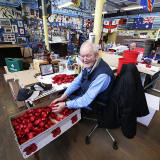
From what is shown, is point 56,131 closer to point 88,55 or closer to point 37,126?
point 37,126

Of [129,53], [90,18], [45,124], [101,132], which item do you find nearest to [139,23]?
[90,18]

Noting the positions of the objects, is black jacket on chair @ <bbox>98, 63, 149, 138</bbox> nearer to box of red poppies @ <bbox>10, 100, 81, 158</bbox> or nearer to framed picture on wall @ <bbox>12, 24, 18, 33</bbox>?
box of red poppies @ <bbox>10, 100, 81, 158</bbox>

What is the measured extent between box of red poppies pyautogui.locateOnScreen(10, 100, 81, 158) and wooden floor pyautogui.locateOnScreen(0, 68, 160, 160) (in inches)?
22.3

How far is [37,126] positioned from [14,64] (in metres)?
1.49

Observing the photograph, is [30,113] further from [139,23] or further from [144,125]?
[139,23]

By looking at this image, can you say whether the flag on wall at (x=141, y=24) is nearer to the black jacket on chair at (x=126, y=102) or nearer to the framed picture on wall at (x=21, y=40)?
the framed picture on wall at (x=21, y=40)

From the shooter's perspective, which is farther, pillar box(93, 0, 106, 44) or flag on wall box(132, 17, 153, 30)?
flag on wall box(132, 17, 153, 30)

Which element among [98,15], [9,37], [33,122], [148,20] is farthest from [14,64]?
[148,20]

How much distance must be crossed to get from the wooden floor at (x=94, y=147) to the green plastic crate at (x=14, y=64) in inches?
39.4

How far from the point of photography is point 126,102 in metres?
0.95

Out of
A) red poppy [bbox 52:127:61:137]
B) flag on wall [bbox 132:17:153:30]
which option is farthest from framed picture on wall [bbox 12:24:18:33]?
flag on wall [bbox 132:17:153:30]

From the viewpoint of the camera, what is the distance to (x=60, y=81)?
1.57 meters

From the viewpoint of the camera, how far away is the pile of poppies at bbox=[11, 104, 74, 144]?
83cm

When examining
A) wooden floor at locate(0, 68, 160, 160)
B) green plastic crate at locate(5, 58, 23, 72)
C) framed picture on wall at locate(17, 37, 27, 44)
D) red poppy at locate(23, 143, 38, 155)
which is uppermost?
framed picture on wall at locate(17, 37, 27, 44)
